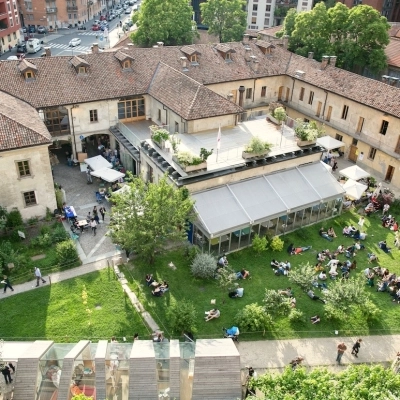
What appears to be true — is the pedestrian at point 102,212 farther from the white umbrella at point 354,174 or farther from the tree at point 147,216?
the white umbrella at point 354,174

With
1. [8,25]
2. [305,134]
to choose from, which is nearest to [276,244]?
[305,134]

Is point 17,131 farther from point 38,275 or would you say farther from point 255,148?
point 255,148

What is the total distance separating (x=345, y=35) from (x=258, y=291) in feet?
141

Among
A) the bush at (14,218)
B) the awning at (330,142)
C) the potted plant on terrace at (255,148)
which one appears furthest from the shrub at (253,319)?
the awning at (330,142)

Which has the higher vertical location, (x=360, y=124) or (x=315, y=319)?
(x=360, y=124)

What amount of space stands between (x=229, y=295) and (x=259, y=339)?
389 centimetres

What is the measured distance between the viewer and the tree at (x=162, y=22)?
66.8m

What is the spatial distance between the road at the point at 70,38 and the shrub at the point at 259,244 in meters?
67.3

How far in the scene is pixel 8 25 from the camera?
8494 cm

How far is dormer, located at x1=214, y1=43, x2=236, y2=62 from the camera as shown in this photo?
50756mm

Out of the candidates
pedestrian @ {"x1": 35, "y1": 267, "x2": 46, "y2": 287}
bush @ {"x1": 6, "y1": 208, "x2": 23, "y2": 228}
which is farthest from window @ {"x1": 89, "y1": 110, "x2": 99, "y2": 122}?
pedestrian @ {"x1": 35, "y1": 267, "x2": 46, "y2": 287}

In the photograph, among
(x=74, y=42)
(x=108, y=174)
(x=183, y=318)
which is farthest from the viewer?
(x=74, y=42)

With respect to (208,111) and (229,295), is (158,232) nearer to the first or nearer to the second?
(229,295)

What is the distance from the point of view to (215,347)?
2286 centimetres
